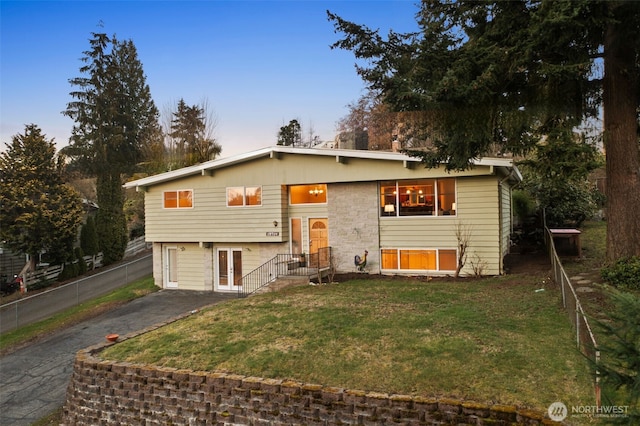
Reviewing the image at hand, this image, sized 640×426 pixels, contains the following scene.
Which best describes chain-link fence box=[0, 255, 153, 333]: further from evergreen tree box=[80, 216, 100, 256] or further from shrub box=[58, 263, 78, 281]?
evergreen tree box=[80, 216, 100, 256]

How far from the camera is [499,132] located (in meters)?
9.23

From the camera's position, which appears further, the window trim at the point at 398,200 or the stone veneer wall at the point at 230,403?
the window trim at the point at 398,200

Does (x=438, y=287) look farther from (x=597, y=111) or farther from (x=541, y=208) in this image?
(x=541, y=208)

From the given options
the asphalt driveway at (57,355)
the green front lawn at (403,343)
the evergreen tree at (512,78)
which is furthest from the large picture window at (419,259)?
the asphalt driveway at (57,355)

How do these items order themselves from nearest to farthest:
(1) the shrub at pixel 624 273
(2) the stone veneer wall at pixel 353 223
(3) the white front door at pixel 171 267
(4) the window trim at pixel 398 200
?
(1) the shrub at pixel 624 273
(4) the window trim at pixel 398 200
(2) the stone veneer wall at pixel 353 223
(3) the white front door at pixel 171 267

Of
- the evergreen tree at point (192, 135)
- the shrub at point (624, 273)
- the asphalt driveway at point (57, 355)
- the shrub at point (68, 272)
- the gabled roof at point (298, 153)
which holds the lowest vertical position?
the asphalt driveway at point (57, 355)

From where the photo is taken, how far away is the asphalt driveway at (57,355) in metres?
7.95

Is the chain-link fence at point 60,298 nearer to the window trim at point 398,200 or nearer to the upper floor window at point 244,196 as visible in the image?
the upper floor window at point 244,196

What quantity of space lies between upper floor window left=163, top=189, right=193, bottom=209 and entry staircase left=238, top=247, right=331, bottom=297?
406cm

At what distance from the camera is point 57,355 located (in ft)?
34.0

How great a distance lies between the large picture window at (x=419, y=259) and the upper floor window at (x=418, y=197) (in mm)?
1326

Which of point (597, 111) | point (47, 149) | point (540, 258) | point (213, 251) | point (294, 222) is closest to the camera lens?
point (597, 111)

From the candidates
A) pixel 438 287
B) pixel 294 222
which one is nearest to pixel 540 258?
pixel 438 287

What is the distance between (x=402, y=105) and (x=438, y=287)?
19.4 feet
